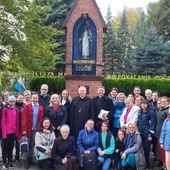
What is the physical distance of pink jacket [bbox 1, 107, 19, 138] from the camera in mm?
7152

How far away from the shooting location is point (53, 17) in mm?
23312

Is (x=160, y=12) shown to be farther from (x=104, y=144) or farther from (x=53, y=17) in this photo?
(x=104, y=144)

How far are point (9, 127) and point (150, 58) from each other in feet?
76.1

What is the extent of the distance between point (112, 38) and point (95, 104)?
26.3 metres


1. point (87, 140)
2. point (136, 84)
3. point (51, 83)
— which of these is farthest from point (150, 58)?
point (87, 140)

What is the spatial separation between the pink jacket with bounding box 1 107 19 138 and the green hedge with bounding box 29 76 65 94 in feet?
39.4

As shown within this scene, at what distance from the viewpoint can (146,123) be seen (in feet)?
24.5

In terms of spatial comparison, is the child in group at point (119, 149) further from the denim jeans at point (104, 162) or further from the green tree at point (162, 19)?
the green tree at point (162, 19)

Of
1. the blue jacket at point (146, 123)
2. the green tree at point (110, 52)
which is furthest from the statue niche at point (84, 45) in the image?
the green tree at point (110, 52)

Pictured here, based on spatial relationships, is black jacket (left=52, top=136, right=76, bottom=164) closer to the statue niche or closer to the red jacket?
the red jacket

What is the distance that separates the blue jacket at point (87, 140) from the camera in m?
7.11

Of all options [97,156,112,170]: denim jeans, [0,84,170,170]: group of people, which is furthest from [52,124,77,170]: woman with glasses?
[97,156,112,170]: denim jeans

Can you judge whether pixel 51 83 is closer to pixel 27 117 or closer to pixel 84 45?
pixel 84 45

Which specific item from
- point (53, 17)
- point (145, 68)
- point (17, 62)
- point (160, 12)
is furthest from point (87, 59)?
point (160, 12)
